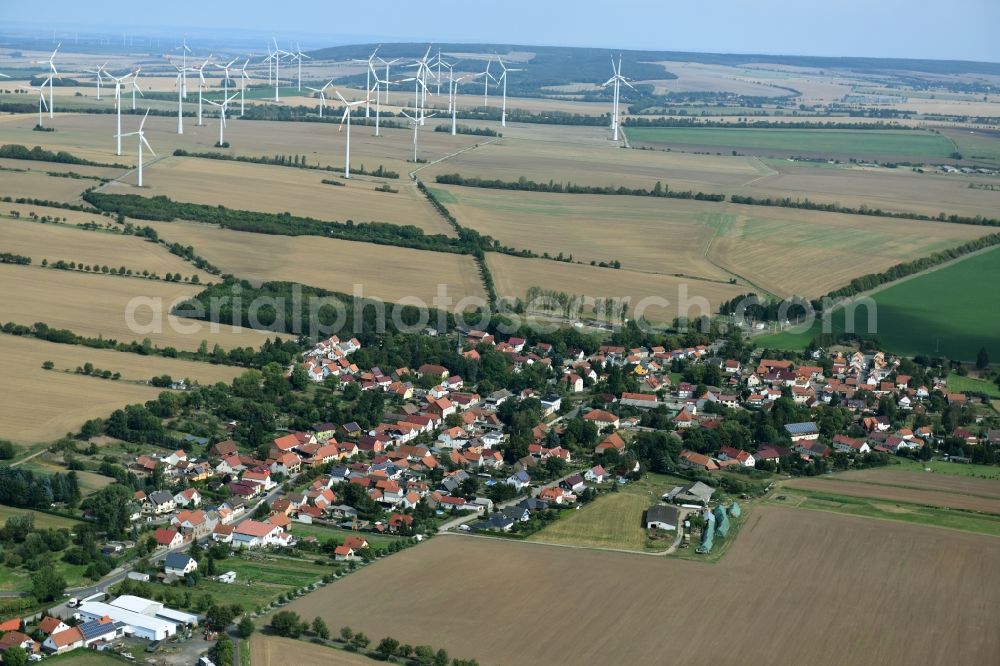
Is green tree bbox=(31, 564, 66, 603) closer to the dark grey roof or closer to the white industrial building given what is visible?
the white industrial building

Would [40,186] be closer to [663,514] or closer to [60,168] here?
[60,168]

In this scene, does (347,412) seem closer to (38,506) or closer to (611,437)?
(611,437)

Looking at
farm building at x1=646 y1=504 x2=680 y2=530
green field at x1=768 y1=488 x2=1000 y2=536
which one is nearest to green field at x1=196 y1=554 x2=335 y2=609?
farm building at x1=646 y1=504 x2=680 y2=530

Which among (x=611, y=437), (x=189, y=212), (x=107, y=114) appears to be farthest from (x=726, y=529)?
(x=107, y=114)

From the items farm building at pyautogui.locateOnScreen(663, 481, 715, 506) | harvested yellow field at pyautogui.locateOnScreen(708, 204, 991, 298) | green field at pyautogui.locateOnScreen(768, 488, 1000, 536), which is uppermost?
harvested yellow field at pyautogui.locateOnScreen(708, 204, 991, 298)

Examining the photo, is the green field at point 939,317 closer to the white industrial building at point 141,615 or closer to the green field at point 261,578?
the green field at point 261,578

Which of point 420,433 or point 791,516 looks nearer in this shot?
point 791,516

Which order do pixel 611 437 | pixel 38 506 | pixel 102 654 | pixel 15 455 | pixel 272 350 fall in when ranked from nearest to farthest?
1. pixel 102 654
2. pixel 38 506
3. pixel 15 455
4. pixel 611 437
5. pixel 272 350
